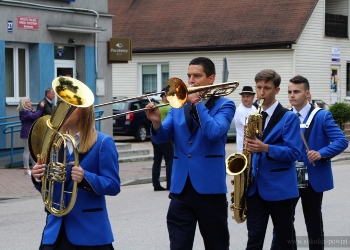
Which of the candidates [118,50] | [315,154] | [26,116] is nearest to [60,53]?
[118,50]

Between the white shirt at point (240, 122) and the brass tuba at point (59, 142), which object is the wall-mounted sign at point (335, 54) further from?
the brass tuba at point (59, 142)

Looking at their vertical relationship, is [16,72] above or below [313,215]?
above

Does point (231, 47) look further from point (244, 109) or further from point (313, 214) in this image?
point (313, 214)

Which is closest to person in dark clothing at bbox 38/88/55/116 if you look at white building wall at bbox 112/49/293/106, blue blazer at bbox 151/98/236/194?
blue blazer at bbox 151/98/236/194

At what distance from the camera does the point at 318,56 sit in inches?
1143

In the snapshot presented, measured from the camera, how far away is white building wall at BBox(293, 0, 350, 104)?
92.2 ft

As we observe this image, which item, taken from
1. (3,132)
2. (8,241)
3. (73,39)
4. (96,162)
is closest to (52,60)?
(73,39)

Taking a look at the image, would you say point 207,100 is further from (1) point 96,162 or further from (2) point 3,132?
(2) point 3,132

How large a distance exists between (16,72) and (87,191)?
13.5m

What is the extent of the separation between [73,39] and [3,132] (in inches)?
133

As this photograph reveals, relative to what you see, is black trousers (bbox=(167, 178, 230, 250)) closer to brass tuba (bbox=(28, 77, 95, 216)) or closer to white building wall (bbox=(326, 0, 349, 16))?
brass tuba (bbox=(28, 77, 95, 216))

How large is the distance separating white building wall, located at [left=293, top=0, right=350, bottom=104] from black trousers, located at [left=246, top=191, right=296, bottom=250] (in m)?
21.9

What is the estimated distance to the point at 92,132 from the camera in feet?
15.3

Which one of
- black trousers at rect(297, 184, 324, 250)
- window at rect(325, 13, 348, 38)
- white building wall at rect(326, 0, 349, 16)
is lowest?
black trousers at rect(297, 184, 324, 250)
